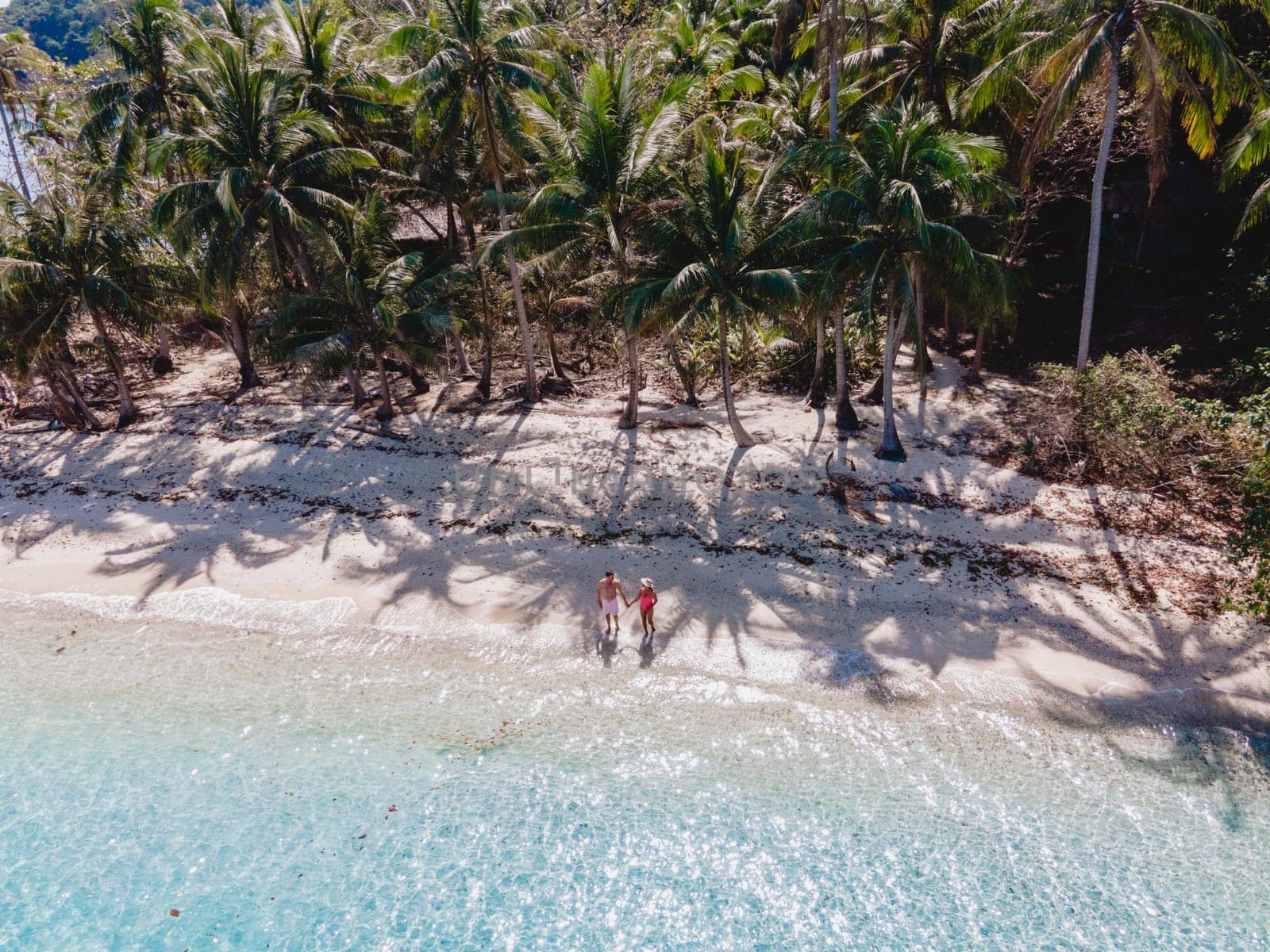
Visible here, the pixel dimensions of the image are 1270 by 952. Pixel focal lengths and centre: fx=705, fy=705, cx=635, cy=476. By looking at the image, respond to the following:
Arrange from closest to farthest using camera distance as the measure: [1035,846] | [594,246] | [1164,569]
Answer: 1. [1035,846]
2. [1164,569]
3. [594,246]

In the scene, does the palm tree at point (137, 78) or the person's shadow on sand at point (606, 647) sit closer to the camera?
the person's shadow on sand at point (606, 647)

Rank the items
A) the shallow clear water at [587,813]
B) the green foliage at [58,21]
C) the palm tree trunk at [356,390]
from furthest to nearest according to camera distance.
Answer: the green foliage at [58,21]
the palm tree trunk at [356,390]
the shallow clear water at [587,813]

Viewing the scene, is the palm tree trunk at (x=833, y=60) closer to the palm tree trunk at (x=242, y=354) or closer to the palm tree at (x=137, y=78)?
the palm tree at (x=137, y=78)

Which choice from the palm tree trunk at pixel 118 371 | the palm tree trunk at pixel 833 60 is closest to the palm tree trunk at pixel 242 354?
the palm tree trunk at pixel 118 371

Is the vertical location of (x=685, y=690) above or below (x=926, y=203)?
below

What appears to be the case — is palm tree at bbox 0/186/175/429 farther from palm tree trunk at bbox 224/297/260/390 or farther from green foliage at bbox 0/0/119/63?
green foliage at bbox 0/0/119/63

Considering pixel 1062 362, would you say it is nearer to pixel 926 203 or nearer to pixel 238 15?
pixel 926 203

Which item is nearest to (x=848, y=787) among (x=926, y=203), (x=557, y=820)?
(x=557, y=820)
